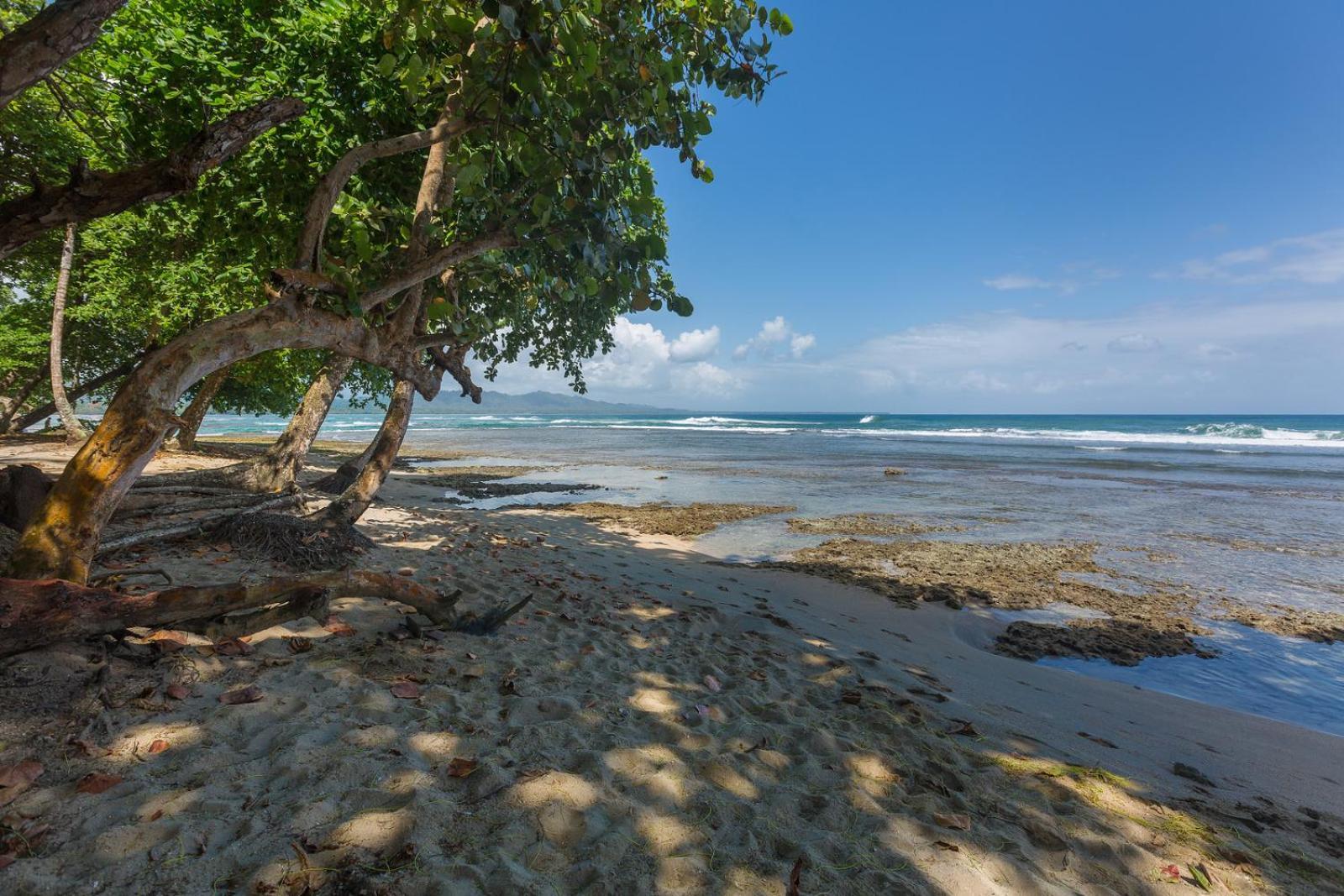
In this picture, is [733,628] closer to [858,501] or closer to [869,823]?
[869,823]

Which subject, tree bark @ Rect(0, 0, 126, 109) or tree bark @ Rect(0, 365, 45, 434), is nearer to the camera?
tree bark @ Rect(0, 0, 126, 109)

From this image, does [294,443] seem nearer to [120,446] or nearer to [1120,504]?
[120,446]

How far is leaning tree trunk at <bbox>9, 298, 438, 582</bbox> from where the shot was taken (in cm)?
283

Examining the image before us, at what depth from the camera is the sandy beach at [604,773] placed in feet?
6.36

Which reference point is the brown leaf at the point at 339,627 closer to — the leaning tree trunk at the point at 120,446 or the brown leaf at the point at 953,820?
the leaning tree trunk at the point at 120,446

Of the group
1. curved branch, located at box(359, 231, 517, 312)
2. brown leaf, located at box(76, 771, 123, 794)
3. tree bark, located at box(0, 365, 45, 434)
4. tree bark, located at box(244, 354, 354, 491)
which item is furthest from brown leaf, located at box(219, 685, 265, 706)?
tree bark, located at box(0, 365, 45, 434)

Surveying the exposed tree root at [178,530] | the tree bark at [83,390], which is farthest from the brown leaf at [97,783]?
the tree bark at [83,390]

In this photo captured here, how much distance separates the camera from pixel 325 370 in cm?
1000

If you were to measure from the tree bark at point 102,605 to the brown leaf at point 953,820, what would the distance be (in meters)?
3.44

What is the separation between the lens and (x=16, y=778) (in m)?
1.98

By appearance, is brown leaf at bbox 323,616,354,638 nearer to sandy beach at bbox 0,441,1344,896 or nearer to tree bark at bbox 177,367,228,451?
sandy beach at bbox 0,441,1344,896

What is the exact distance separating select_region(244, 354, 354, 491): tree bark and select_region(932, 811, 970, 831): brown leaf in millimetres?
9657

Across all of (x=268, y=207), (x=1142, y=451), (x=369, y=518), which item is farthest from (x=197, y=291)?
(x=1142, y=451)

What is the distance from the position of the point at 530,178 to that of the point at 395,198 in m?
4.18
